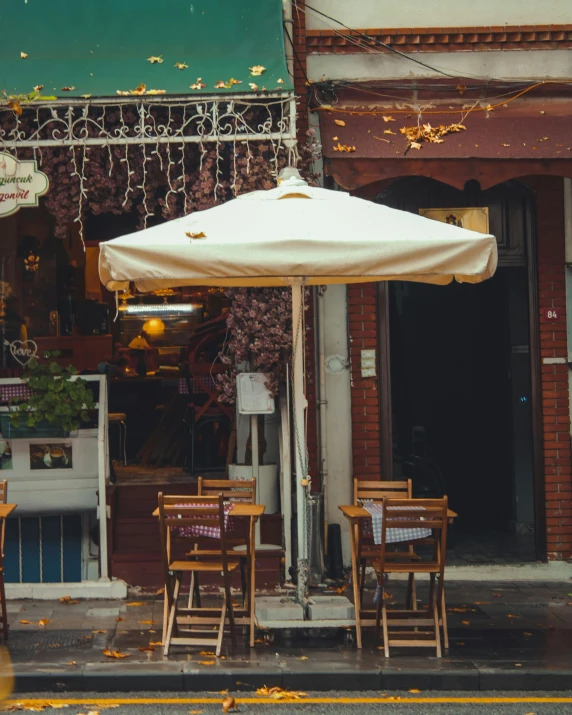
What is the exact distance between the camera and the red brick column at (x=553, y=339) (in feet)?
32.9

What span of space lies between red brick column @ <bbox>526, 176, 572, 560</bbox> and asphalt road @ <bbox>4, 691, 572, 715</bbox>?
3.82 m

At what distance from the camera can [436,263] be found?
21.8 feet

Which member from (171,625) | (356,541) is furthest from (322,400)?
(171,625)

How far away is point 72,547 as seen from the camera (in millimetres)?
9398

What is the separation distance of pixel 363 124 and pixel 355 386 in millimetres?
2562

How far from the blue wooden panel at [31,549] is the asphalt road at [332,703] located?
9.95ft

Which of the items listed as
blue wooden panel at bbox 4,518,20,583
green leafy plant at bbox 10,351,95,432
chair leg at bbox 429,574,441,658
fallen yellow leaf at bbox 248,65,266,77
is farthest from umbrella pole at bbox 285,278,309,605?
blue wooden panel at bbox 4,518,20,583

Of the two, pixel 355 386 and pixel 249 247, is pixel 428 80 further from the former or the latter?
pixel 249 247

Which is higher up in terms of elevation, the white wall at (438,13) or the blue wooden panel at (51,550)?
the white wall at (438,13)

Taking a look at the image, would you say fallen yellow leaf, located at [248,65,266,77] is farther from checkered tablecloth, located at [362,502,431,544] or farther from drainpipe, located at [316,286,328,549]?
checkered tablecloth, located at [362,502,431,544]

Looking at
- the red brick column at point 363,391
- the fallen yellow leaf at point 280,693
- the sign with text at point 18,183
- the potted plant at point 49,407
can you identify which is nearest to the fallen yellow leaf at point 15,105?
the sign with text at point 18,183

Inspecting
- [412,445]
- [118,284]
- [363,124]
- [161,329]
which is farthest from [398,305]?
[161,329]

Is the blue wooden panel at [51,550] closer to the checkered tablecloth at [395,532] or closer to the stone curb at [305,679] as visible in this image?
the stone curb at [305,679]

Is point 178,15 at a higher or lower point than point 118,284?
higher
